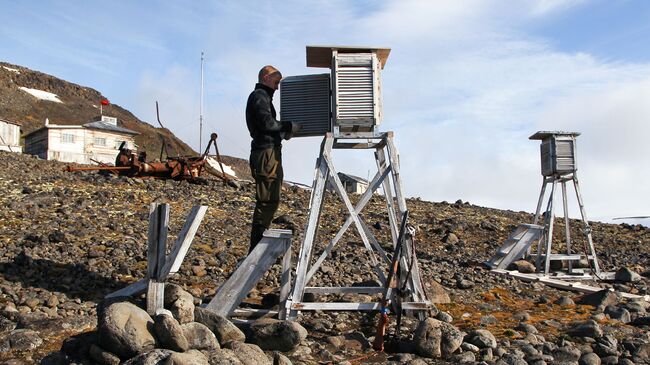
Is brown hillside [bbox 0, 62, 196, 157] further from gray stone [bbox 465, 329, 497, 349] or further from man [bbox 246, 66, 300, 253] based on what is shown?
gray stone [bbox 465, 329, 497, 349]

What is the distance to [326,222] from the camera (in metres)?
18.0

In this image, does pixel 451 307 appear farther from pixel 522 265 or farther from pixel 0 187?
pixel 0 187

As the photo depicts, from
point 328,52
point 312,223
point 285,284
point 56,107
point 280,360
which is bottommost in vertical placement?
point 280,360

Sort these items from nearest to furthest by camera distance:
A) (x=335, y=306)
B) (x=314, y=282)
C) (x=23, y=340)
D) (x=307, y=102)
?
(x=23, y=340)
(x=335, y=306)
(x=307, y=102)
(x=314, y=282)

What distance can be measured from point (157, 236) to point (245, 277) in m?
1.17

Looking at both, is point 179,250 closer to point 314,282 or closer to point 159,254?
point 159,254

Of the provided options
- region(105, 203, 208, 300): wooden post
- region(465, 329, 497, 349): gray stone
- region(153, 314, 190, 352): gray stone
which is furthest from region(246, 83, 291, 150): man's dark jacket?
region(465, 329, 497, 349): gray stone

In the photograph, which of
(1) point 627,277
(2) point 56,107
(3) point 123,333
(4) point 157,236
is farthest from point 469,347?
(2) point 56,107

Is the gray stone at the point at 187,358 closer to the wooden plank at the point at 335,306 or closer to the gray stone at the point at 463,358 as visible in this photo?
the wooden plank at the point at 335,306

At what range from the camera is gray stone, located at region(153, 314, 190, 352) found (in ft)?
19.1

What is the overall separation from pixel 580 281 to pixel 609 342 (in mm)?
6236

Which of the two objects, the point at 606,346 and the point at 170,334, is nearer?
the point at 170,334

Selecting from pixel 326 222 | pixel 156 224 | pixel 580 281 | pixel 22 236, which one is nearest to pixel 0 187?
pixel 22 236

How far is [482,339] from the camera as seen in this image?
23.6 feet
